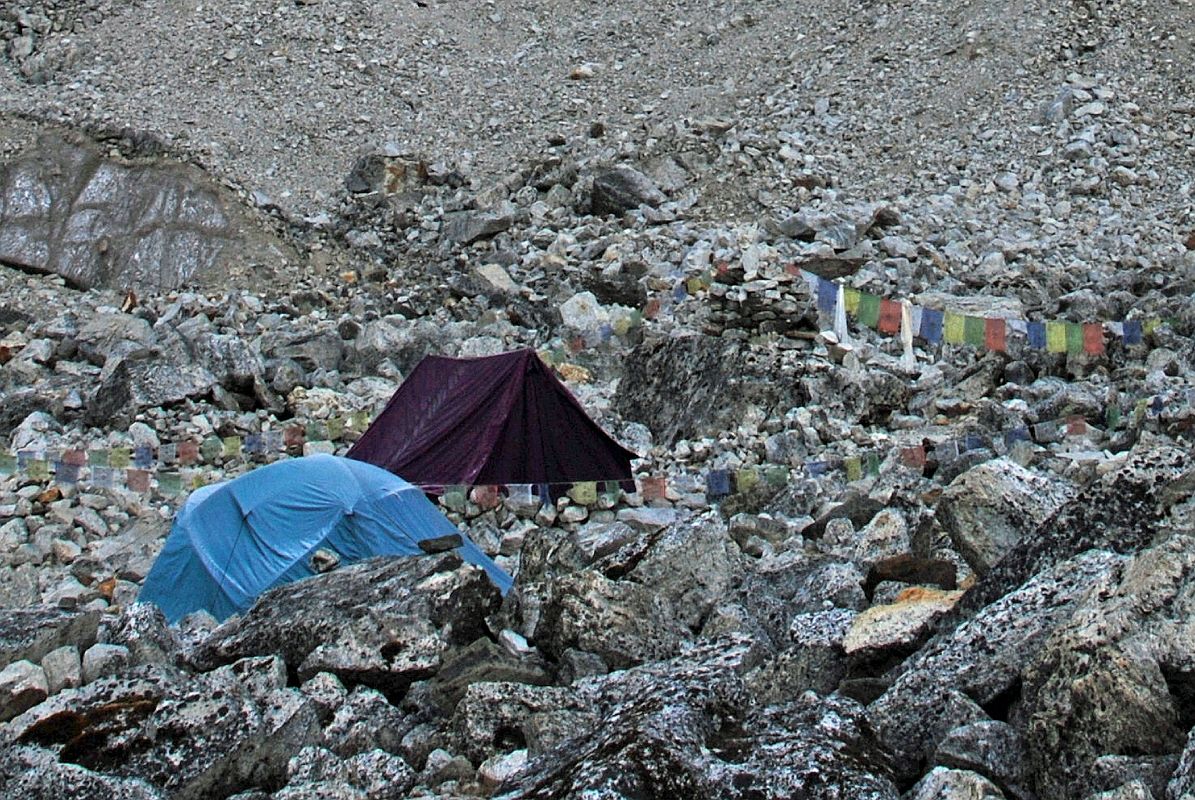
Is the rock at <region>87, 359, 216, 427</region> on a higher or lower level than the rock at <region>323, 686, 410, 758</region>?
lower

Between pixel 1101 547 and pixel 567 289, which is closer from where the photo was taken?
pixel 1101 547

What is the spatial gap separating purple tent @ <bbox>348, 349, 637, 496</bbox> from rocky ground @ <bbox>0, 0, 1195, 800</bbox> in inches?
17.8

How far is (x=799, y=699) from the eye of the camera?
7.11 metres

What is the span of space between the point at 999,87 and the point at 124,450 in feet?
57.9

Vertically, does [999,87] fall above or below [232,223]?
above

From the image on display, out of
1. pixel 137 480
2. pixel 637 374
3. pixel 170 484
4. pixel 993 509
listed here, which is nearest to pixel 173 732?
pixel 993 509

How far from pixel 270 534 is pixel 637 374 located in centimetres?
708

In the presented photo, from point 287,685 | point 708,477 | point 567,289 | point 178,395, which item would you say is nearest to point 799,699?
point 287,685

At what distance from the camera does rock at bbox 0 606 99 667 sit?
838 centimetres

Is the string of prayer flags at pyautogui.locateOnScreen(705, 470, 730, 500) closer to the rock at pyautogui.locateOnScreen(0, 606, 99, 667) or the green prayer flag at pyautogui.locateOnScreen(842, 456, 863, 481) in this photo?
the green prayer flag at pyautogui.locateOnScreen(842, 456, 863, 481)

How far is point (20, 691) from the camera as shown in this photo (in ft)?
25.7

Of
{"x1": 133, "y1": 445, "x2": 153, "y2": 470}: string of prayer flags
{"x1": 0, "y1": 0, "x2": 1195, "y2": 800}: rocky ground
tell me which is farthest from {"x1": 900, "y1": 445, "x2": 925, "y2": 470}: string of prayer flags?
{"x1": 133, "y1": 445, "x2": 153, "y2": 470}: string of prayer flags

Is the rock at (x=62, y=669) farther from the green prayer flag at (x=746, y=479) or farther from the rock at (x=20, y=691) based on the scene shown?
the green prayer flag at (x=746, y=479)

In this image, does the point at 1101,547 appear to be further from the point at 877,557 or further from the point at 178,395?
the point at 178,395
